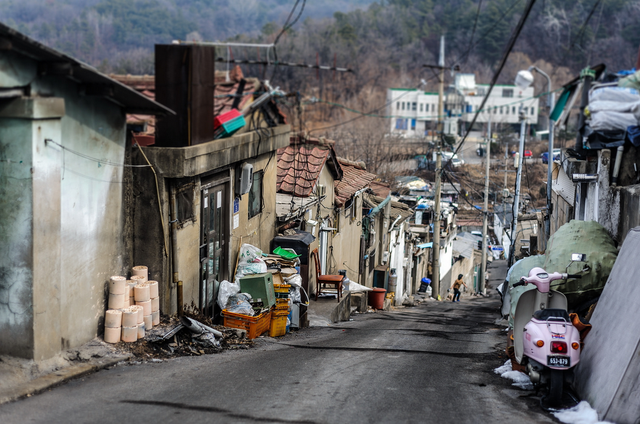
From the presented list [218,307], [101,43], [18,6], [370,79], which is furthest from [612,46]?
[18,6]

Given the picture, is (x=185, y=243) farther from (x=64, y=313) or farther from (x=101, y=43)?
(x=101, y=43)

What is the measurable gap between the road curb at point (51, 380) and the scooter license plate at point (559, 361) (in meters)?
5.17

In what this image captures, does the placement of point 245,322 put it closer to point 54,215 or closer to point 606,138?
point 54,215

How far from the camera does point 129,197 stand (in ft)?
29.0

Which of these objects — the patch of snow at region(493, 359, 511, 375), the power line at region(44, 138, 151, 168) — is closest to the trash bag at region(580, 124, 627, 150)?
the patch of snow at region(493, 359, 511, 375)

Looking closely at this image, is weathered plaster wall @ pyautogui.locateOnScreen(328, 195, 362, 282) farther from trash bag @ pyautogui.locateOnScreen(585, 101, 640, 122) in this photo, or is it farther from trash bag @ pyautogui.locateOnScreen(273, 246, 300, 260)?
trash bag @ pyautogui.locateOnScreen(585, 101, 640, 122)

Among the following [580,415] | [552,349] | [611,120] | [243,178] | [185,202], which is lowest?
[580,415]

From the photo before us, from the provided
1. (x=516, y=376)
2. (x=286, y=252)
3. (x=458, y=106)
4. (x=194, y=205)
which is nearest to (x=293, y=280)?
(x=286, y=252)

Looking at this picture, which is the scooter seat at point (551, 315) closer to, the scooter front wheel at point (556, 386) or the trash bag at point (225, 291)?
the scooter front wheel at point (556, 386)

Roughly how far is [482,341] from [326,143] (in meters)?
8.63

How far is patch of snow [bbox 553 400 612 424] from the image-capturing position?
221 inches

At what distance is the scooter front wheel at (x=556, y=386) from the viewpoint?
6137mm

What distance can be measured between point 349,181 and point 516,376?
14.9 meters

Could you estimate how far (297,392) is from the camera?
6.77m
